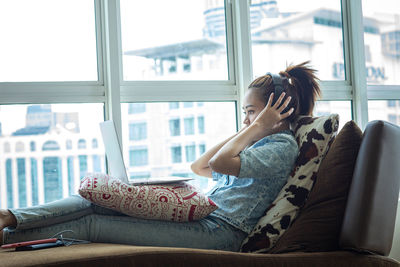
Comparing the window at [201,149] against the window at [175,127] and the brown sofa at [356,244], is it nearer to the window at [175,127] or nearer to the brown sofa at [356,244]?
the window at [175,127]

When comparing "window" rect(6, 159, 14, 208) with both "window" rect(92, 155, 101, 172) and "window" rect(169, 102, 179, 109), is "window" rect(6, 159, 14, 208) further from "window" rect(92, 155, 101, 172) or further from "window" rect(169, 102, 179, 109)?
"window" rect(169, 102, 179, 109)

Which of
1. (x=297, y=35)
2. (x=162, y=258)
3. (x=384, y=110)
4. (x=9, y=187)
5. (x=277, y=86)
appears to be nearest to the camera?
(x=162, y=258)

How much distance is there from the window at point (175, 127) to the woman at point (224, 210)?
2.16 ft

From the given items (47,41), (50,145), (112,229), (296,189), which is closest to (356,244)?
(296,189)

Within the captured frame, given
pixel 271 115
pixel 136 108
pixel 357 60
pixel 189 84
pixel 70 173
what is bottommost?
pixel 70 173

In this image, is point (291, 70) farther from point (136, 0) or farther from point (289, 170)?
point (136, 0)

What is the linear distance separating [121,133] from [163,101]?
297mm

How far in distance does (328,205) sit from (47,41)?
1625 mm

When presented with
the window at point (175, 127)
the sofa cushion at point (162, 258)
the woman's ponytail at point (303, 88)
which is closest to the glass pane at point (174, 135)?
the window at point (175, 127)

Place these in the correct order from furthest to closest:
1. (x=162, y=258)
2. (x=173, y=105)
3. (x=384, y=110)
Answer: (x=384, y=110) < (x=173, y=105) < (x=162, y=258)

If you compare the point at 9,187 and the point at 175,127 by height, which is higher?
the point at 175,127

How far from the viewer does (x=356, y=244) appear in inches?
54.2

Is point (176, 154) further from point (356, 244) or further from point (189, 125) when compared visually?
point (356, 244)

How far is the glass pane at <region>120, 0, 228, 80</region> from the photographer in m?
2.39
